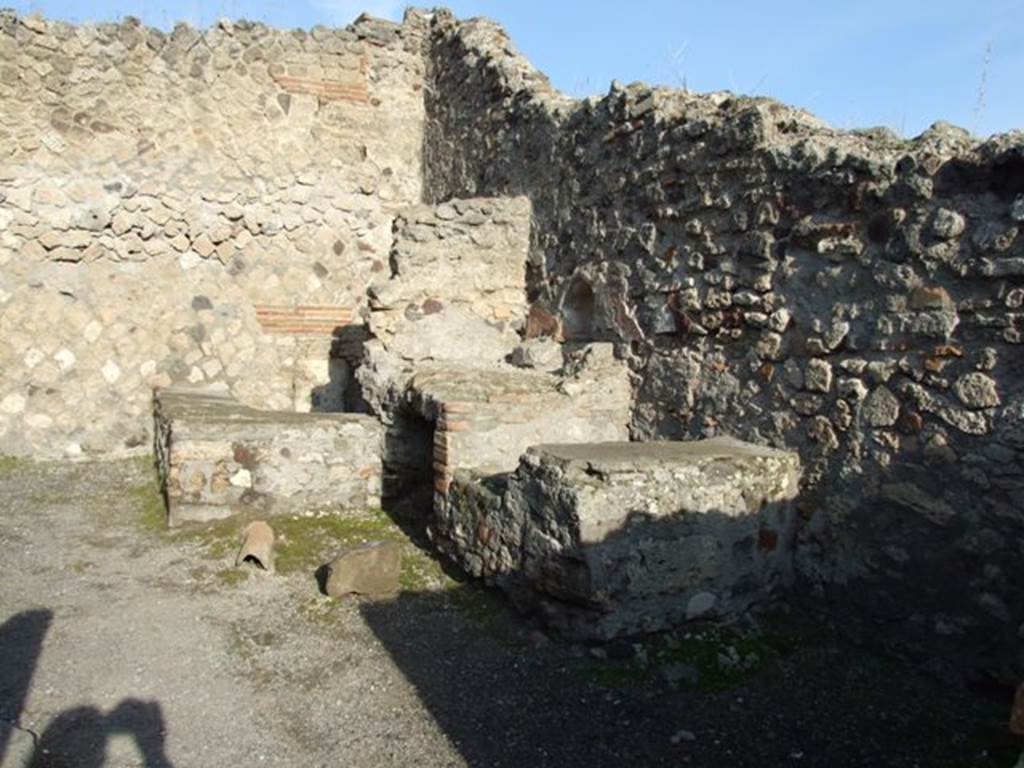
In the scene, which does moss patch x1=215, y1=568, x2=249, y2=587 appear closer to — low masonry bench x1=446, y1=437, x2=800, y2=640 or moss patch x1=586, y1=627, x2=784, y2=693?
low masonry bench x1=446, y1=437, x2=800, y2=640

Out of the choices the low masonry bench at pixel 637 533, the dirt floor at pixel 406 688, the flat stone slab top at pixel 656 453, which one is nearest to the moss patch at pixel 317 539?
the dirt floor at pixel 406 688

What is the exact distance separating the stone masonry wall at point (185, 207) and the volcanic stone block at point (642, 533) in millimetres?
5141

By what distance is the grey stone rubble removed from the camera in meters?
3.68

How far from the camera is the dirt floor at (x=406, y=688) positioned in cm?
301

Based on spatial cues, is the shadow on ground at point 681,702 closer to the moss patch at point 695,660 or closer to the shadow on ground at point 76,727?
the moss patch at point 695,660

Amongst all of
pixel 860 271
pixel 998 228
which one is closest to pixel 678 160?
pixel 860 271

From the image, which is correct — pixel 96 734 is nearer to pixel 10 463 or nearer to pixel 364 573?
pixel 364 573

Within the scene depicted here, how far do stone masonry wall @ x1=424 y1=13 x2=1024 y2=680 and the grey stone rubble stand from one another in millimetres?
16

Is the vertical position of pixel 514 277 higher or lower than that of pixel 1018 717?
higher

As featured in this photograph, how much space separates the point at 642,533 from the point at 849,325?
4.90 ft

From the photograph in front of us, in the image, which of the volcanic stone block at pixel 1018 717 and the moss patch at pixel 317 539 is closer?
the volcanic stone block at pixel 1018 717

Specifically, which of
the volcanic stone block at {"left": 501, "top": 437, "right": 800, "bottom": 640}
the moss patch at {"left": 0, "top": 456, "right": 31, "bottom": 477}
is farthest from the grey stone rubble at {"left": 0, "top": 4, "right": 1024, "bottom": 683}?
the volcanic stone block at {"left": 501, "top": 437, "right": 800, "bottom": 640}

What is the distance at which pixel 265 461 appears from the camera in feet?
17.9

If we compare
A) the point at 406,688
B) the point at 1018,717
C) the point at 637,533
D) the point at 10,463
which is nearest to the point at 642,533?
the point at 637,533
